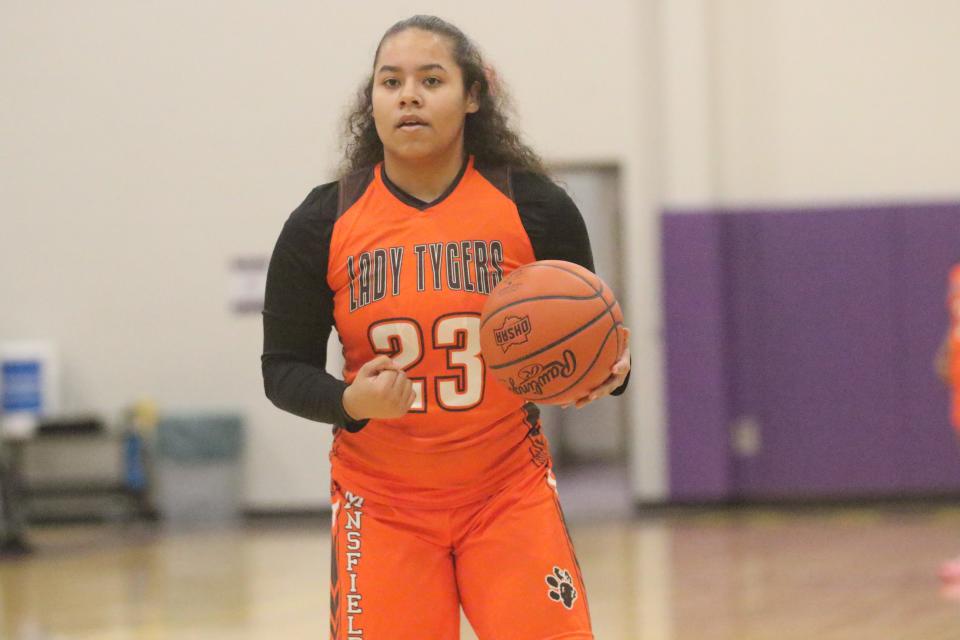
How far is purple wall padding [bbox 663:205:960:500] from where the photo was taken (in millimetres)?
9867

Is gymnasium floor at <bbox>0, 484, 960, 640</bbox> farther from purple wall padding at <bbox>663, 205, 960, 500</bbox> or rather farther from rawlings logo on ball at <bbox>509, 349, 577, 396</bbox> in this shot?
rawlings logo on ball at <bbox>509, 349, 577, 396</bbox>

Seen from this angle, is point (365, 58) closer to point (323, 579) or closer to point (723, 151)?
point (723, 151)

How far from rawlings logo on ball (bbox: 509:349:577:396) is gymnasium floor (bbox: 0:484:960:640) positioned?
303 cm

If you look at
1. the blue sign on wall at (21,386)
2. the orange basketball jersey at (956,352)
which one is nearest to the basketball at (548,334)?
the orange basketball jersey at (956,352)

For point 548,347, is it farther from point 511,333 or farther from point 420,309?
point 420,309

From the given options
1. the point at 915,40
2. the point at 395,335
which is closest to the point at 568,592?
the point at 395,335

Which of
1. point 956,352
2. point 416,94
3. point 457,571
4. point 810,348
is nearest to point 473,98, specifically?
point 416,94

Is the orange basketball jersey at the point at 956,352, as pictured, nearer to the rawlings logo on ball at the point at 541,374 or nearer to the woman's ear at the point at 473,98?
the woman's ear at the point at 473,98

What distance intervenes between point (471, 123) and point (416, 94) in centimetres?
30

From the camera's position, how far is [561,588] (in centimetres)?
254

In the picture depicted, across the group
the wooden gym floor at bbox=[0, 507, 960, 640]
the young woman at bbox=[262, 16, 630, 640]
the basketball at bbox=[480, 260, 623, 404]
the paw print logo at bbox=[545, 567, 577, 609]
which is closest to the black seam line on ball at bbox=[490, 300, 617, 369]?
the basketball at bbox=[480, 260, 623, 404]

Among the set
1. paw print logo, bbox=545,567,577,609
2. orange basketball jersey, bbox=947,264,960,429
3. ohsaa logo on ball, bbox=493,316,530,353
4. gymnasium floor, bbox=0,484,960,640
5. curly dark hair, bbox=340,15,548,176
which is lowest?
gymnasium floor, bbox=0,484,960,640

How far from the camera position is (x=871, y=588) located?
6383 mm

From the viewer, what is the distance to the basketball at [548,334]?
2473 millimetres
